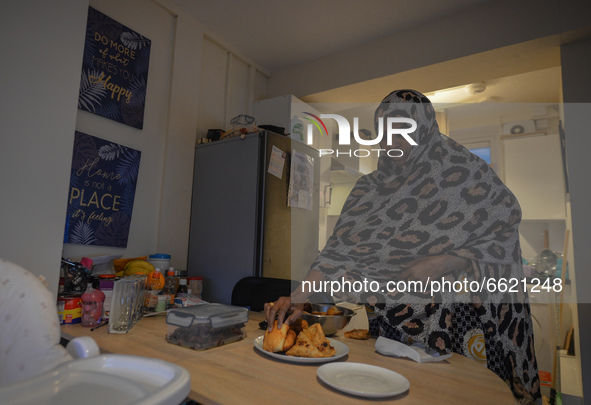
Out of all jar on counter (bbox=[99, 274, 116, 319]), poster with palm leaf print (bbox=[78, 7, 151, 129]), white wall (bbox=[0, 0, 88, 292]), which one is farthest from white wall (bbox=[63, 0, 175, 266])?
white wall (bbox=[0, 0, 88, 292])

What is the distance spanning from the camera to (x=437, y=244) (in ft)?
4.34

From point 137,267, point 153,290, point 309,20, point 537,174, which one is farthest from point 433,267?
point 537,174

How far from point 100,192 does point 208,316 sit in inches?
51.8

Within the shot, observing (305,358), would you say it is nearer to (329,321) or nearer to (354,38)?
(329,321)

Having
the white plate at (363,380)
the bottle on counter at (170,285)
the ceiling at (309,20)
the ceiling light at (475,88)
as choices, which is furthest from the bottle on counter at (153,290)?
the ceiling light at (475,88)

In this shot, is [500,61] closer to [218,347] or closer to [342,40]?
[342,40]

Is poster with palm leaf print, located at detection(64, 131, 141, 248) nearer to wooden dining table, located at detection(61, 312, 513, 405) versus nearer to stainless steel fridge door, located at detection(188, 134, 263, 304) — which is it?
stainless steel fridge door, located at detection(188, 134, 263, 304)

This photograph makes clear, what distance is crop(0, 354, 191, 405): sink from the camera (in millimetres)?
454

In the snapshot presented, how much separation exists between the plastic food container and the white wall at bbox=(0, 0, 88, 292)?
0.56 m

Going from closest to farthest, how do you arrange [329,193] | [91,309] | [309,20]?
[91,309] < [309,20] < [329,193]

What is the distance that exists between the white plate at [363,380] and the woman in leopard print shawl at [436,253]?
0.25 meters

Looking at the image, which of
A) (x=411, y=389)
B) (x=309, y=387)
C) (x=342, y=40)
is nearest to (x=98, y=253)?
(x=309, y=387)

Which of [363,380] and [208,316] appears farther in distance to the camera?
[208,316]

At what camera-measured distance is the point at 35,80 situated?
119 cm
